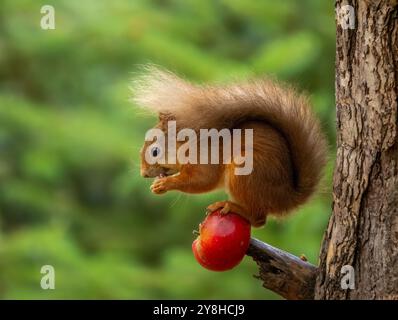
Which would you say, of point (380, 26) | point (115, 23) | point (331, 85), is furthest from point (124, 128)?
point (380, 26)

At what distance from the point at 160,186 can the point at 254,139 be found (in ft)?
0.73

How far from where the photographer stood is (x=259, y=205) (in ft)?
6.64

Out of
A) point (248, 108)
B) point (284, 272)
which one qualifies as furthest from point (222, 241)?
point (248, 108)

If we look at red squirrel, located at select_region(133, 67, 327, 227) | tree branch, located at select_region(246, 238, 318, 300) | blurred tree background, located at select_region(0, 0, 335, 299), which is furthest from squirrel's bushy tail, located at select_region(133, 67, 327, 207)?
blurred tree background, located at select_region(0, 0, 335, 299)

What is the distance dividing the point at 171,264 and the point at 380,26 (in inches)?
114

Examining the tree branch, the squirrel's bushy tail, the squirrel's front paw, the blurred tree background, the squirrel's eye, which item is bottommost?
the tree branch

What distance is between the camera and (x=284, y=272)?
2.03 meters

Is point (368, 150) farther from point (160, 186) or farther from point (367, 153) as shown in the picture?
point (160, 186)

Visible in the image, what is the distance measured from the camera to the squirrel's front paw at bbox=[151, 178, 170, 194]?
202cm

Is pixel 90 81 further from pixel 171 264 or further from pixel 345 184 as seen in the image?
pixel 345 184

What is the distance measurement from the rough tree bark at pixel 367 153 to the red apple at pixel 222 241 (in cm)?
19

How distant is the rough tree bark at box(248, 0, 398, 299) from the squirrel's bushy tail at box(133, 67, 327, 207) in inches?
6.1

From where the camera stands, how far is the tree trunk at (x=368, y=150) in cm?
184

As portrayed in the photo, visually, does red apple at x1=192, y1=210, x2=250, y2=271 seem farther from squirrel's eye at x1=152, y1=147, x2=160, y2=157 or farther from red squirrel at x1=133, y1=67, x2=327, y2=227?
squirrel's eye at x1=152, y1=147, x2=160, y2=157
